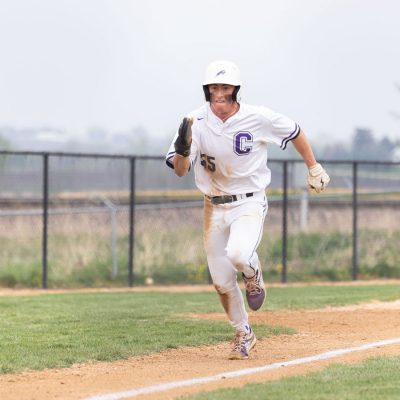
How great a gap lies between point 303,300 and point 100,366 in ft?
23.1

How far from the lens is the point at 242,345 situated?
9.12 m

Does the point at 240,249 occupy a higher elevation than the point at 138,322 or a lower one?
higher

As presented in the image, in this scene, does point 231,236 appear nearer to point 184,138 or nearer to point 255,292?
point 255,292

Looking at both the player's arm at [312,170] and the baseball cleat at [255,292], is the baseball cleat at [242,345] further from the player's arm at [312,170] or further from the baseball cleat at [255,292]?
the player's arm at [312,170]

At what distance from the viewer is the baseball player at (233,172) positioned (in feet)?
29.0

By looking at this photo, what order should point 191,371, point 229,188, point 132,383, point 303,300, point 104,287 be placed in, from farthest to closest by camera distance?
point 104,287 < point 303,300 < point 229,188 < point 191,371 < point 132,383

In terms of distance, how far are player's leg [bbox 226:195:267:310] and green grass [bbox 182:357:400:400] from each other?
115 cm

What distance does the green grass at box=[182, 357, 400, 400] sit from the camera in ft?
22.7

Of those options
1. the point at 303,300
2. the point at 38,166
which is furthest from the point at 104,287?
the point at 303,300

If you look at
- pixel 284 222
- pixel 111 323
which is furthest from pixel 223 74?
pixel 284 222

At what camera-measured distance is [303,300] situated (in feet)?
50.2

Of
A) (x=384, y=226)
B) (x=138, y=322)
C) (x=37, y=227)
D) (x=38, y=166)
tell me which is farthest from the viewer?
(x=384, y=226)

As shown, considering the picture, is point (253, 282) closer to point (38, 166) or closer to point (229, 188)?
point (229, 188)

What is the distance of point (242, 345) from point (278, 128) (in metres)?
1.86
